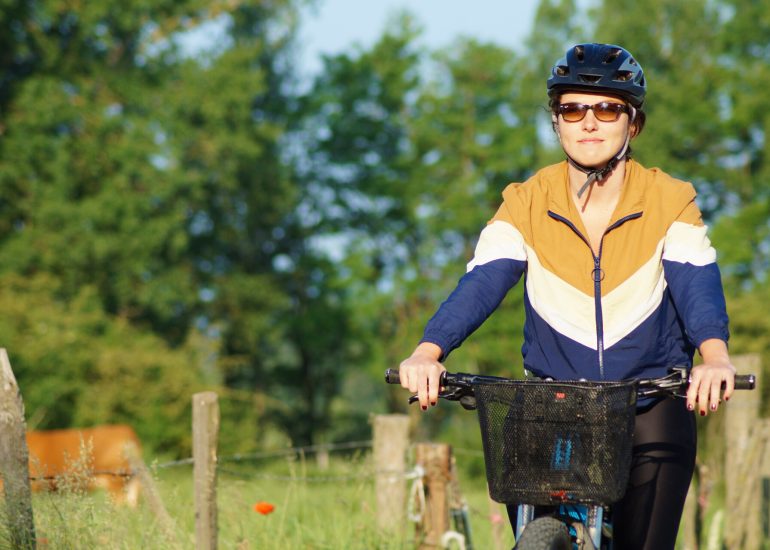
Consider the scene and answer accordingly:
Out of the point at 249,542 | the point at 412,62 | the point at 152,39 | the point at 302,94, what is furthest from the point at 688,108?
the point at 249,542

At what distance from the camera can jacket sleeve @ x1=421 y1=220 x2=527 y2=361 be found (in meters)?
3.56

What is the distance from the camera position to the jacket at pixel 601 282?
11.9 ft

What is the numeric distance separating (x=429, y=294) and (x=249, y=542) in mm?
34269

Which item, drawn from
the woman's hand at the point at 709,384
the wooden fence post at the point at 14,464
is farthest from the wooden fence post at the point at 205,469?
the woman's hand at the point at 709,384

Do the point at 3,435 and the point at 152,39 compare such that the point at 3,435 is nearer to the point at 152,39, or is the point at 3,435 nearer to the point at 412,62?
the point at 152,39

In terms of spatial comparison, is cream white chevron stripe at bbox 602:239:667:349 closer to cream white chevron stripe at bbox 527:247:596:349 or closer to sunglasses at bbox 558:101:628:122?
cream white chevron stripe at bbox 527:247:596:349

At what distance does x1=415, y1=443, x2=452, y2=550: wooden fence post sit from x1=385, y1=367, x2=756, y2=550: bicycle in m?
3.82

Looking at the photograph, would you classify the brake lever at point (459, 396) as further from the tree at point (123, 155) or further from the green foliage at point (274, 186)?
the tree at point (123, 155)

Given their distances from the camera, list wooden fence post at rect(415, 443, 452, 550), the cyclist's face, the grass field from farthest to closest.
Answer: wooden fence post at rect(415, 443, 452, 550) → the grass field → the cyclist's face

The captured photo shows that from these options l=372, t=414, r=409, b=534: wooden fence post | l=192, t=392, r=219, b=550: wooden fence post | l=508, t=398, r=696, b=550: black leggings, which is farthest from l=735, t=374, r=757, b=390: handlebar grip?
l=372, t=414, r=409, b=534: wooden fence post

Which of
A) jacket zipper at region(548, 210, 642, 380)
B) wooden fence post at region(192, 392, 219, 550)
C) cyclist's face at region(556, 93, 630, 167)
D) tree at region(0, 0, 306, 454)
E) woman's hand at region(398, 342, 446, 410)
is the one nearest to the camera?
woman's hand at region(398, 342, 446, 410)

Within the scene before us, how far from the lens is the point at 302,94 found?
133 ft

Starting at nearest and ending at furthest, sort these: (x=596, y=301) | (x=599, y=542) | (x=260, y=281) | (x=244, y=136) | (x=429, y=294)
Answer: (x=599, y=542)
(x=596, y=301)
(x=244, y=136)
(x=260, y=281)
(x=429, y=294)

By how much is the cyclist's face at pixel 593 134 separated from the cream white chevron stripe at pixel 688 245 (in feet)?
1.02
